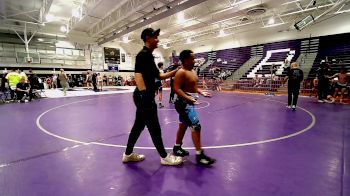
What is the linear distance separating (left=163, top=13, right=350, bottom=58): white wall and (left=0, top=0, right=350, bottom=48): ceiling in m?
0.51

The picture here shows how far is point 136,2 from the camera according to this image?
13.1 meters

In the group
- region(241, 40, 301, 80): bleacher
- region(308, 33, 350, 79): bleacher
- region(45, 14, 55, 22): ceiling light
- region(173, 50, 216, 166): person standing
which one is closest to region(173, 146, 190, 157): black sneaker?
region(173, 50, 216, 166): person standing

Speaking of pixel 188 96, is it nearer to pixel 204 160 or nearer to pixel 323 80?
pixel 204 160

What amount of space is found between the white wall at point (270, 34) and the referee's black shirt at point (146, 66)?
1886cm

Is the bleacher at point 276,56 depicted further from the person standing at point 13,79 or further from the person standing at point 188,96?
the person standing at point 13,79

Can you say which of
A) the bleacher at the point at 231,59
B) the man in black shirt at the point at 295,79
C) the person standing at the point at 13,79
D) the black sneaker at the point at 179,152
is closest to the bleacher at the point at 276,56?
the bleacher at the point at 231,59

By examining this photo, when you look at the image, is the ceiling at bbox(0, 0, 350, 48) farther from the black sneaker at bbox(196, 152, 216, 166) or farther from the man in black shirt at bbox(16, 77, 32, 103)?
the black sneaker at bbox(196, 152, 216, 166)

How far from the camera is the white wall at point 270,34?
606 inches

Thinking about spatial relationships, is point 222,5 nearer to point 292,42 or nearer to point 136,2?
point 136,2

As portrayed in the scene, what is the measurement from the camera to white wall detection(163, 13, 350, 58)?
50.5ft

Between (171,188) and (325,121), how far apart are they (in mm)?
4886

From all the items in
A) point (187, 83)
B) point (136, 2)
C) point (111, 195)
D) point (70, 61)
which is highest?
point (136, 2)

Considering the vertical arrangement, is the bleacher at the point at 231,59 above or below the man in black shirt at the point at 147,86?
above

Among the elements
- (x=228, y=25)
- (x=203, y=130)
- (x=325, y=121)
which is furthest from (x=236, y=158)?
(x=228, y=25)
